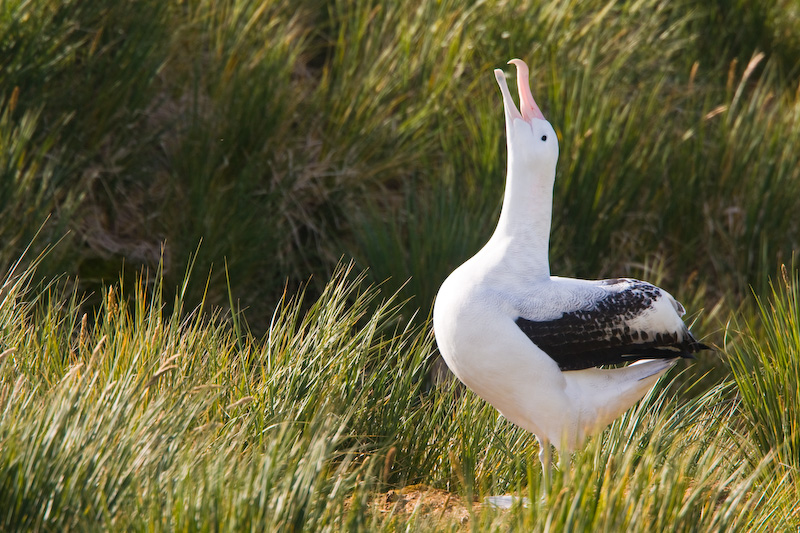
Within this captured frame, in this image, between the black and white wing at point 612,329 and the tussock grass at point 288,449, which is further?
the black and white wing at point 612,329

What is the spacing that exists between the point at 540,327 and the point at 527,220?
36 cm

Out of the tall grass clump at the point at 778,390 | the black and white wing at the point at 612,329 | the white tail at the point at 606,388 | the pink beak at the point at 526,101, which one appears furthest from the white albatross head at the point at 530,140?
the tall grass clump at the point at 778,390

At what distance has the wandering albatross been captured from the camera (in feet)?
9.18

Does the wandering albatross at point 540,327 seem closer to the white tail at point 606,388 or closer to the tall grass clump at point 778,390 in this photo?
the white tail at point 606,388

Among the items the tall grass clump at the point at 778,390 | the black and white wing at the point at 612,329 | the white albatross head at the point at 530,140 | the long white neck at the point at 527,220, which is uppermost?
the white albatross head at the point at 530,140

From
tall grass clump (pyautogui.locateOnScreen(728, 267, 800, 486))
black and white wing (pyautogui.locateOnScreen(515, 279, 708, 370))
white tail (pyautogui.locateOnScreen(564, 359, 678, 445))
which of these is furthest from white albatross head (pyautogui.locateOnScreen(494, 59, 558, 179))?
tall grass clump (pyautogui.locateOnScreen(728, 267, 800, 486))

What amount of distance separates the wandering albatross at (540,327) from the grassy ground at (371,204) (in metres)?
0.22

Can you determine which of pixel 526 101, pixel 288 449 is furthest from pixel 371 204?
pixel 288 449

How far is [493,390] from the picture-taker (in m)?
2.88

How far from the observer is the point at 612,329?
289cm

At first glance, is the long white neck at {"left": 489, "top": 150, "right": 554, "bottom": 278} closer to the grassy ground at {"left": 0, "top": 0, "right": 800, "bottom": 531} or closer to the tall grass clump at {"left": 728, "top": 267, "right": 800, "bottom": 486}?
the grassy ground at {"left": 0, "top": 0, "right": 800, "bottom": 531}

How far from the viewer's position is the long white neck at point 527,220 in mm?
2984

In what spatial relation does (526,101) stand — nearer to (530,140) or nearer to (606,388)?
(530,140)

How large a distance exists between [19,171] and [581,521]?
11.5 feet
